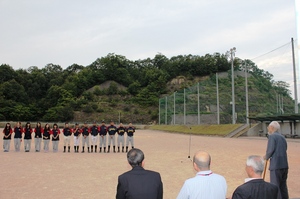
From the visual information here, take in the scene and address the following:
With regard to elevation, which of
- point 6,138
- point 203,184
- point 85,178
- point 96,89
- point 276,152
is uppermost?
point 96,89

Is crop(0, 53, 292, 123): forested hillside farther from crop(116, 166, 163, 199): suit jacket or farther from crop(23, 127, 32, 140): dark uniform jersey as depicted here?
crop(116, 166, 163, 199): suit jacket

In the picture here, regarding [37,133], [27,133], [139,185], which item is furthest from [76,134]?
[139,185]

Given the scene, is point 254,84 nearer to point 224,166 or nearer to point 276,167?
point 224,166

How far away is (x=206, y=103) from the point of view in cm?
5912

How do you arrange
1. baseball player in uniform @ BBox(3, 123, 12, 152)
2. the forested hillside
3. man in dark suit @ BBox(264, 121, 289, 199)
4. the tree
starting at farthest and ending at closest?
the tree < the forested hillside < baseball player in uniform @ BBox(3, 123, 12, 152) < man in dark suit @ BBox(264, 121, 289, 199)

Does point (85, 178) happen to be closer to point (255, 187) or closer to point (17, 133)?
point (255, 187)

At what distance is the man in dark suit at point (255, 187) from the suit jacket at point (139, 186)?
87 cm

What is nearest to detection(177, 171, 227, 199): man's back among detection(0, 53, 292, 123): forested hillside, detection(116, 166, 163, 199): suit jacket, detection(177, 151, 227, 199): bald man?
detection(177, 151, 227, 199): bald man

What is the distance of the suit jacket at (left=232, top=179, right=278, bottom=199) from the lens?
10.3 ft

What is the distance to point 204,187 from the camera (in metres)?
3.27

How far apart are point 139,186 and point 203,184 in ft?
2.32

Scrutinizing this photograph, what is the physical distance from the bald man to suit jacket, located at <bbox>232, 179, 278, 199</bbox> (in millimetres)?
209

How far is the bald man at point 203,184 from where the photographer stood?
3.21 meters

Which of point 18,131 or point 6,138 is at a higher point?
point 18,131
